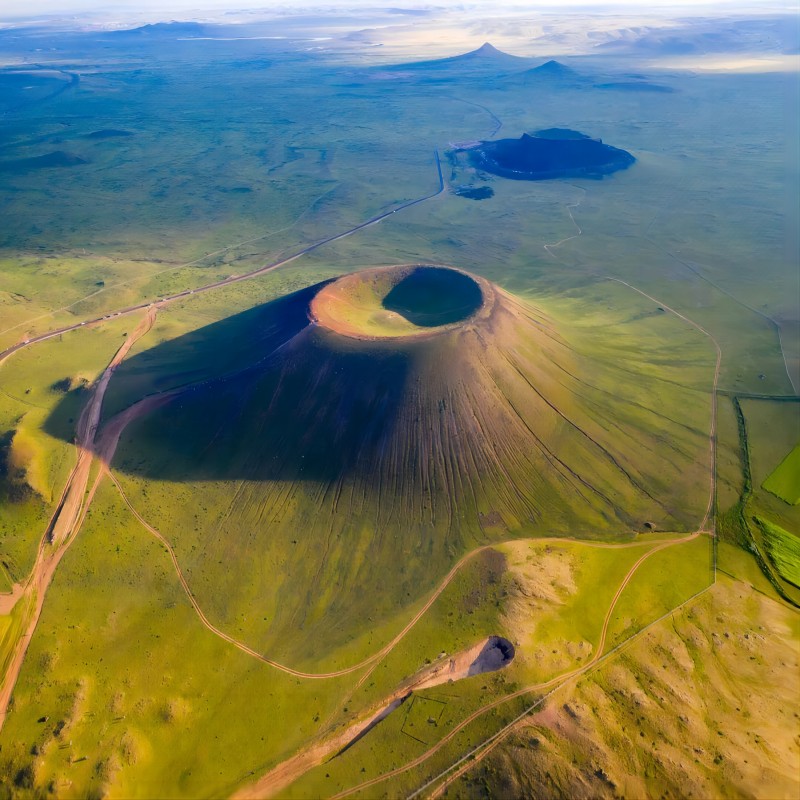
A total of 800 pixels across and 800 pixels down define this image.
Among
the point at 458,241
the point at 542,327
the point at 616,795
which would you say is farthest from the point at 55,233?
the point at 616,795

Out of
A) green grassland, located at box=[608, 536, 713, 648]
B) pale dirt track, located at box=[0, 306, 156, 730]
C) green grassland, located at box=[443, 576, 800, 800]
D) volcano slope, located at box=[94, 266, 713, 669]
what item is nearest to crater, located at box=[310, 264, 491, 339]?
volcano slope, located at box=[94, 266, 713, 669]

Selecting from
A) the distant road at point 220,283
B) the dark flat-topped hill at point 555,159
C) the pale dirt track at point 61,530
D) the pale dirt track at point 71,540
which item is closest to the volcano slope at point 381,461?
the pale dirt track at point 71,540

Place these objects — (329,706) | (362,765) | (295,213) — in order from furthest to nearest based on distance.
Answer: (295,213) < (329,706) < (362,765)

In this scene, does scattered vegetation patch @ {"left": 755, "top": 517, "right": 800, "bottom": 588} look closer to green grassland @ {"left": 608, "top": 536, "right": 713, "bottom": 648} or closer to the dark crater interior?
green grassland @ {"left": 608, "top": 536, "right": 713, "bottom": 648}

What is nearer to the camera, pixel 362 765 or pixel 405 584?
pixel 362 765

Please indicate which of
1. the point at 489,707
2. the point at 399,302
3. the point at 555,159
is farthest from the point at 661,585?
the point at 555,159

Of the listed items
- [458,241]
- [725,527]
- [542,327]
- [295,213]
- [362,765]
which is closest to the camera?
[362,765]

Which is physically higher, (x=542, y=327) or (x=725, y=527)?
(x=542, y=327)

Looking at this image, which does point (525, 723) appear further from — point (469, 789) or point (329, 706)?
point (329, 706)
